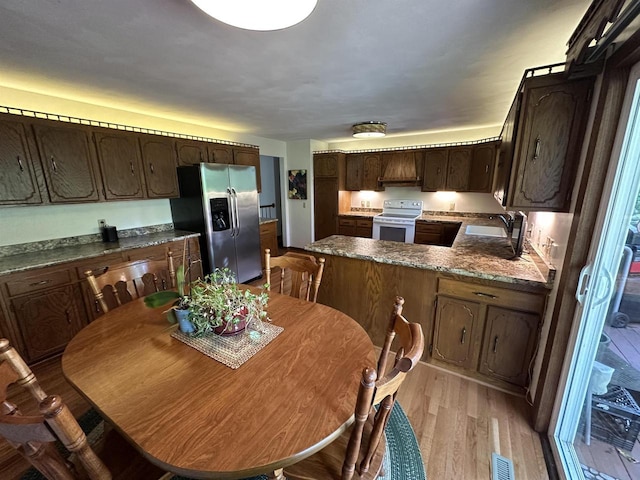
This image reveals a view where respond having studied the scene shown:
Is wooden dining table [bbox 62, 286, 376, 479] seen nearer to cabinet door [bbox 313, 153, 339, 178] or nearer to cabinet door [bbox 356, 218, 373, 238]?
cabinet door [bbox 356, 218, 373, 238]

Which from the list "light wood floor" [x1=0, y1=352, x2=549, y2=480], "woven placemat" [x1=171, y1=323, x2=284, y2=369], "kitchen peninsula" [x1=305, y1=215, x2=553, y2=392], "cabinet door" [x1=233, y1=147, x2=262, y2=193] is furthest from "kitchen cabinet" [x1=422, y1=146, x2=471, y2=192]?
"woven placemat" [x1=171, y1=323, x2=284, y2=369]

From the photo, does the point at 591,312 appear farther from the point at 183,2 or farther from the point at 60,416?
the point at 183,2

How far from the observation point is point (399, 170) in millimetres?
5219

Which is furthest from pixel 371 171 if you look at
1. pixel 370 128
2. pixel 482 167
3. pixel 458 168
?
→ pixel 482 167

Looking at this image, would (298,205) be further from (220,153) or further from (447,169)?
(447,169)

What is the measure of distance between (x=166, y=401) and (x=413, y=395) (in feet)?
5.63

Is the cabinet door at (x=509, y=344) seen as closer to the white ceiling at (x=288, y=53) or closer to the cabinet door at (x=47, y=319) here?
the white ceiling at (x=288, y=53)

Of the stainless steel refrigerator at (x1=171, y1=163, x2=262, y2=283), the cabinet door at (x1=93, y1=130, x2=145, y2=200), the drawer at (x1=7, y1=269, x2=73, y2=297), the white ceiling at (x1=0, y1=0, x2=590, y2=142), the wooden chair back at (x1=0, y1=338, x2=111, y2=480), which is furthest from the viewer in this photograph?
the stainless steel refrigerator at (x1=171, y1=163, x2=262, y2=283)

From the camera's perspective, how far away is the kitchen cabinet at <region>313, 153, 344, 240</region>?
18.1ft

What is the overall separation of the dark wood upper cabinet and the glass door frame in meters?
3.56

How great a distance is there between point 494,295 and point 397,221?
10.3 feet

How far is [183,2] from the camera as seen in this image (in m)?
1.28

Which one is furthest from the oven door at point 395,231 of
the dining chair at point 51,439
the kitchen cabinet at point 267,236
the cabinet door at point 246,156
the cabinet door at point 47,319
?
the dining chair at point 51,439

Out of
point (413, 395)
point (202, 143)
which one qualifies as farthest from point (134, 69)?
point (413, 395)
